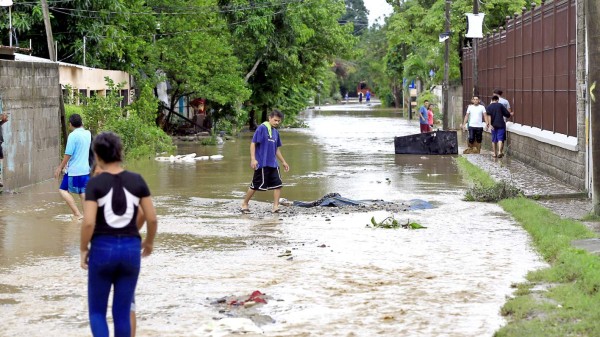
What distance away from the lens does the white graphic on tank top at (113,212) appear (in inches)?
268

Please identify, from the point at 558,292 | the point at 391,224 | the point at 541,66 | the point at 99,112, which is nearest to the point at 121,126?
the point at 99,112

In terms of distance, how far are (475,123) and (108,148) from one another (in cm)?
2400

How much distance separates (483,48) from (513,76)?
900 centimetres

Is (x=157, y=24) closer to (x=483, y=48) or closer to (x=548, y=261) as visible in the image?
(x=483, y=48)

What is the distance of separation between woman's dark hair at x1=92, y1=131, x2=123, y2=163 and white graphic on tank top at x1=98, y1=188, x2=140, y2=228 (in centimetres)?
24

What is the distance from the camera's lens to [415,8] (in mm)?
56344

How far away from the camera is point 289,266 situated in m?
11.4

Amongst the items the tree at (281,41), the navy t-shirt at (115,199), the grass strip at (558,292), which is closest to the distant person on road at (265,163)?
the grass strip at (558,292)

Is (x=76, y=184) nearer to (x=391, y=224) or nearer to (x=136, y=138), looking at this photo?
(x=391, y=224)

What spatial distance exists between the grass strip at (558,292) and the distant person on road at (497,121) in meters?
13.0

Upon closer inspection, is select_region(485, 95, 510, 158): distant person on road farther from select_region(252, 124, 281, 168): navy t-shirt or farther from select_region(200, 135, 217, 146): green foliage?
select_region(200, 135, 217, 146): green foliage

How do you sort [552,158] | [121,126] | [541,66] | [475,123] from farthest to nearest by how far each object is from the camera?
[475,123] → [121,126] → [541,66] → [552,158]

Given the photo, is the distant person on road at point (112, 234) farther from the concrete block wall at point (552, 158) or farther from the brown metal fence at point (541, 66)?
the brown metal fence at point (541, 66)

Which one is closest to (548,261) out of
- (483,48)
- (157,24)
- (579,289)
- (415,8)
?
(579,289)
